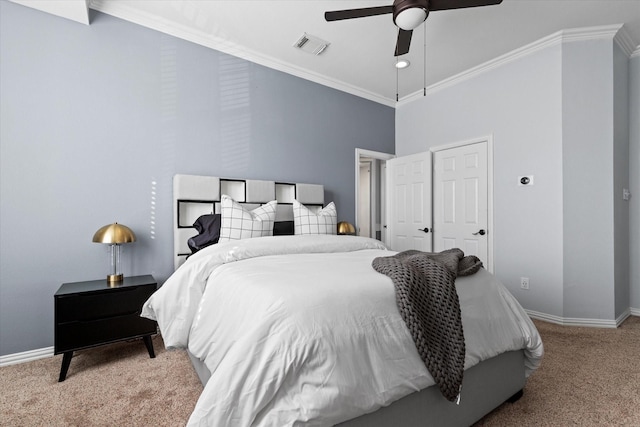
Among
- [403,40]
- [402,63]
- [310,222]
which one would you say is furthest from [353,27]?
[310,222]

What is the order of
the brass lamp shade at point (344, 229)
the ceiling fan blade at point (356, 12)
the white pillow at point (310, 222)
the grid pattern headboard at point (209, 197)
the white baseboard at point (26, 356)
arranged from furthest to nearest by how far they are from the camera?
the brass lamp shade at point (344, 229)
the white pillow at point (310, 222)
the grid pattern headboard at point (209, 197)
the white baseboard at point (26, 356)
the ceiling fan blade at point (356, 12)

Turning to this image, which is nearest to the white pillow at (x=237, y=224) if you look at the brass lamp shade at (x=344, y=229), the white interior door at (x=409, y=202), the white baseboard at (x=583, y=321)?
the brass lamp shade at (x=344, y=229)

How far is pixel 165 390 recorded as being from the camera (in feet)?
5.92

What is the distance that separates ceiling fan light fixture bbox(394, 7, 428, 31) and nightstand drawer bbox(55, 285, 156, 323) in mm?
2522

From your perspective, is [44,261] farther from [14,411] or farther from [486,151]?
[486,151]

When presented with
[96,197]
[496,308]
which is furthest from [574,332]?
[96,197]

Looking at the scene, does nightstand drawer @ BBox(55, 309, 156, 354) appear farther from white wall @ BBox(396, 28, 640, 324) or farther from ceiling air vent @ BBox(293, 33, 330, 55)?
white wall @ BBox(396, 28, 640, 324)

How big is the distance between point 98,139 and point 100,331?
1479 mm

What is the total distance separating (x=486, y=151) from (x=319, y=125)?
1.99 metres

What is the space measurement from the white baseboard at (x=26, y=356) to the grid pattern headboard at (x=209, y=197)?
40.9 inches

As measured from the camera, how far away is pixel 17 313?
219cm

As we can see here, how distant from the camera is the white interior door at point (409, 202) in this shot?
4.08 m

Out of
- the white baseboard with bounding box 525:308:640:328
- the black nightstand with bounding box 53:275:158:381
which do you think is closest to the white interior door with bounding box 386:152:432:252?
the white baseboard with bounding box 525:308:640:328

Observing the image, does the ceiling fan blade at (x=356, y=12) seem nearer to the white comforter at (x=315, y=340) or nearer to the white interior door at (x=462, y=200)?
the white comforter at (x=315, y=340)
